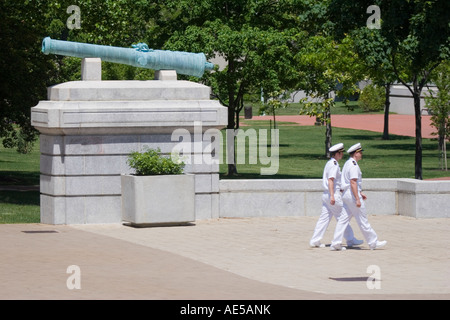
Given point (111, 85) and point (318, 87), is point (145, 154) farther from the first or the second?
point (318, 87)

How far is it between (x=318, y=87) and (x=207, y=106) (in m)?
23.8

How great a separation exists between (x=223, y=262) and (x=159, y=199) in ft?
12.2

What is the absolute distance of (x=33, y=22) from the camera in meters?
29.2

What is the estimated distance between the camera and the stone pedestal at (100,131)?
61.6 ft

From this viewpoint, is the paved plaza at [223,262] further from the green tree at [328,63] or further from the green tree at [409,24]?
the green tree at [328,63]

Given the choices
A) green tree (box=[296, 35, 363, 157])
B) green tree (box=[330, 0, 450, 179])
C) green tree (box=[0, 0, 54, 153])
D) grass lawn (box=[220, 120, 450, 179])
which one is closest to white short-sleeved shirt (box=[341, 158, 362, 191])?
Answer: green tree (box=[330, 0, 450, 179])

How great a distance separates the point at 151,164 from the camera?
1855 centimetres

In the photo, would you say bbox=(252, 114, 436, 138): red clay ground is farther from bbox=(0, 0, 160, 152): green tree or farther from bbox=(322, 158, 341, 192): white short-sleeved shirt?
bbox=(322, 158, 341, 192): white short-sleeved shirt

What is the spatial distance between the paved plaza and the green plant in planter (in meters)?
1.04

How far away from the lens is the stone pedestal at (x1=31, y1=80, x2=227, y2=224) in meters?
18.8

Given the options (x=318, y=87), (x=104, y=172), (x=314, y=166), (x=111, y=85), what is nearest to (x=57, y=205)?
(x=104, y=172)

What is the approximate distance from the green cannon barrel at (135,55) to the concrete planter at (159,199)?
2524 millimetres

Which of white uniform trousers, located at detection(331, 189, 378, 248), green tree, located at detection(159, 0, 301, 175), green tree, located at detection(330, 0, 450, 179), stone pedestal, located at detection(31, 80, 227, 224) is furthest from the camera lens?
green tree, located at detection(159, 0, 301, 175)

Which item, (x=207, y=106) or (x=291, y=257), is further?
(x=207, y=106)
